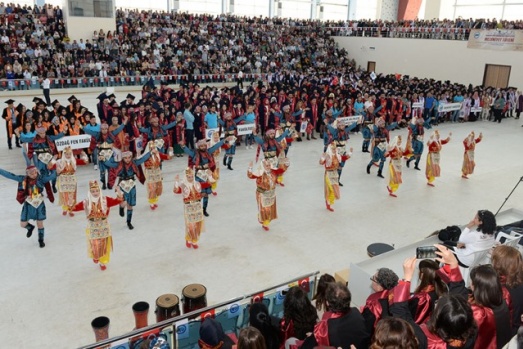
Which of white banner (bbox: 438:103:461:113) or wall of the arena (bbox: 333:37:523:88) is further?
wall of the arena (bbox: 333:37:523:88)

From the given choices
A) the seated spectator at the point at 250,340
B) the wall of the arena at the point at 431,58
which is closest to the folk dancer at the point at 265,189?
the seated spectator at the point at 250,340

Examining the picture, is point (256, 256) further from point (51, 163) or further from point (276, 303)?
point (51, 163)

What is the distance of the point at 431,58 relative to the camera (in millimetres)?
25703

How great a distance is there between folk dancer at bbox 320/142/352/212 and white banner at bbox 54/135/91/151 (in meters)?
4.97

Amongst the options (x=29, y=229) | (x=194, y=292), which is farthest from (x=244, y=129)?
(x=194, y=292)

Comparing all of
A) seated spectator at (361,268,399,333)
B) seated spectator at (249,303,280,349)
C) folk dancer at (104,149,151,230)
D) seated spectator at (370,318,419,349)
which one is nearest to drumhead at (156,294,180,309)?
seated spectator at (249,303,280,349)

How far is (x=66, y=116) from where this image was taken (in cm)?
1062

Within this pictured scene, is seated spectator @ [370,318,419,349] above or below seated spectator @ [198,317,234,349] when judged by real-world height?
above

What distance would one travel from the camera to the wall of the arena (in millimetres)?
22656

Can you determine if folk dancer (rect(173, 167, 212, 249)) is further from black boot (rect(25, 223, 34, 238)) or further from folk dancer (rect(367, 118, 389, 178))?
folk dancer (rect(367, 118, 389, 178))

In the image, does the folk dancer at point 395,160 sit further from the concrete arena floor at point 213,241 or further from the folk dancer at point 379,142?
the folk dancer at point 379,142

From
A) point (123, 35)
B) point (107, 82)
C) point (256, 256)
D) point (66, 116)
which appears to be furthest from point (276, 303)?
point (123, 35)

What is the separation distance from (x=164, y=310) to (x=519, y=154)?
1258cm

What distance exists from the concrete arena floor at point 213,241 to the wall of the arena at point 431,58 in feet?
44.5
